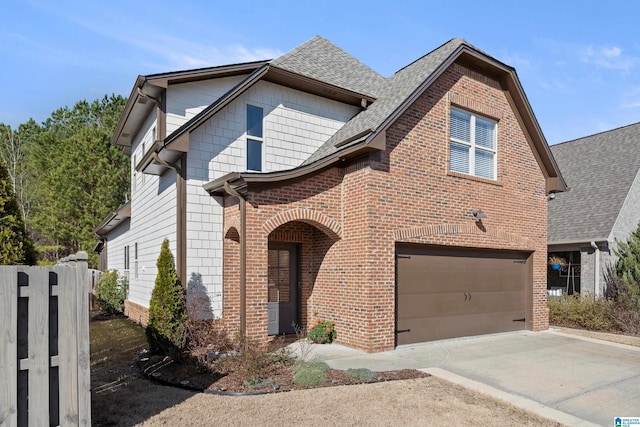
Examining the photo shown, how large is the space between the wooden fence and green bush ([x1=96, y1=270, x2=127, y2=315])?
39.6 ft

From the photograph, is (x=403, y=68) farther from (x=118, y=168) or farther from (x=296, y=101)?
(x=118, y=168)

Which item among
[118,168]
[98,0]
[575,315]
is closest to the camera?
[98,0]

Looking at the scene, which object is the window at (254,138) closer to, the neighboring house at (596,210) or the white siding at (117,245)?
the white siding at (117,245)

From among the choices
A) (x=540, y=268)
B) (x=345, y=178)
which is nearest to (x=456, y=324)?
(x=540, y=268)

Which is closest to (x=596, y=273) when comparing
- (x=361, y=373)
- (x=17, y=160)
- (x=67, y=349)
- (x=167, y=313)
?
(x=361, y=373)

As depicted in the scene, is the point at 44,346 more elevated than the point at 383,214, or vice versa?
the point at 383,214

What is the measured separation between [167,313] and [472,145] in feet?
28.1

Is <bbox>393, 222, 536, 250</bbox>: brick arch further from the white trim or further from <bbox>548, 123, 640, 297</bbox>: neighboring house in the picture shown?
<bbox>548, 123, 640, 297</bbox>: neighboring house

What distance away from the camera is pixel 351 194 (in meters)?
9.61

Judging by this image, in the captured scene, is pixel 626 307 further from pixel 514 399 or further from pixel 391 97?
pixel 391 97

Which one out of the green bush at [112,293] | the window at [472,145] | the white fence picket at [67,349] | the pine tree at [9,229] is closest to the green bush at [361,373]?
the white fence picket at [67,349]

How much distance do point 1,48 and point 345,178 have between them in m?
12.4

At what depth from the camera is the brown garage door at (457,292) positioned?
9.92 m

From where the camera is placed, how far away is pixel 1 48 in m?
13.8
